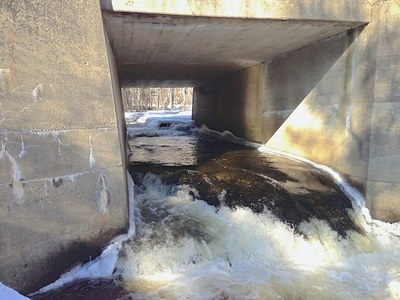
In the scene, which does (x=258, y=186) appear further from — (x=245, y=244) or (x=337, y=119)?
(x=337, y=119)

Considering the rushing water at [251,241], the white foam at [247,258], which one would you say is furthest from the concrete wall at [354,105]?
the white foam at [247,258]

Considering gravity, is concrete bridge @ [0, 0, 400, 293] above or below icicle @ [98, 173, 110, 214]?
above

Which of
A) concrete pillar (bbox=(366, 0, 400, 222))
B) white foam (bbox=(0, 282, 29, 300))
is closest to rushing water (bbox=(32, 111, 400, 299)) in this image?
concrete pillar (bbox=(366, 0, 400, 222))

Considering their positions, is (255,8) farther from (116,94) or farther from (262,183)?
(262,183)

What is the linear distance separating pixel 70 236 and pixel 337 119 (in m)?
5.37

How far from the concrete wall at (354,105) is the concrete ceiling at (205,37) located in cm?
41

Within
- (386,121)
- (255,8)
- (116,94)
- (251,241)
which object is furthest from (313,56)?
(251,241)

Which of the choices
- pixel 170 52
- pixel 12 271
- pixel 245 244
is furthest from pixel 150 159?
pixel 12 271

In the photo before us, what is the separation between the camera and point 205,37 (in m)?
6.37

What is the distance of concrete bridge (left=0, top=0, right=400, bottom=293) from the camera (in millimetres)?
3709

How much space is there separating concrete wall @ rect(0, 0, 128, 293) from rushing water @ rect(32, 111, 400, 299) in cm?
54

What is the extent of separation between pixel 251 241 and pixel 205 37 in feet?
12.8

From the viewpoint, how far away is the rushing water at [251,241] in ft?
13.5

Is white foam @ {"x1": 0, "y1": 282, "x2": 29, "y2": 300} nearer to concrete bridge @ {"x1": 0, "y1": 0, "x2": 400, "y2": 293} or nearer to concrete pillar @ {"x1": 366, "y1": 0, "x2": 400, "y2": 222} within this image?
concrete bridge @ {"x1": 0, "y1": 0, "x2": 400, "y2": 293}
